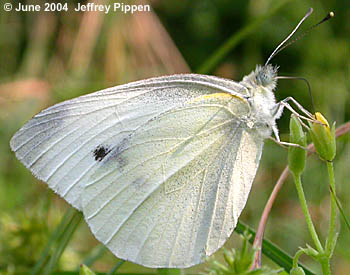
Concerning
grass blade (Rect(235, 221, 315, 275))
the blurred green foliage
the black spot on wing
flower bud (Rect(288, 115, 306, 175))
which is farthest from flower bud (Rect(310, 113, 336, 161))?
the blurred green foliage

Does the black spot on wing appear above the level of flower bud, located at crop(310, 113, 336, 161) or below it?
below

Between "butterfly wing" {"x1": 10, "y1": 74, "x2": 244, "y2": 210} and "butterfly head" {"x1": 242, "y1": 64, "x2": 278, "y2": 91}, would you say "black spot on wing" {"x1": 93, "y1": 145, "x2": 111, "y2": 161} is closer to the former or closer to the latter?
"butterfly wing" {"x1": 10, "y1": 74, "x2": 244, "y2": 210}

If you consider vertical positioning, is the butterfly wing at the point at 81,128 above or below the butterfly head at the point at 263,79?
below

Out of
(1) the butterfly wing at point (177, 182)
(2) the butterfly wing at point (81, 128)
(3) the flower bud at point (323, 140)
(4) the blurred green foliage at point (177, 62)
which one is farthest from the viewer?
(4) the blurred green foliage at point (177, 62)

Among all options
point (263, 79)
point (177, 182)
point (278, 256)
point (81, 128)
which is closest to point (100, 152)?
point (81, 128)

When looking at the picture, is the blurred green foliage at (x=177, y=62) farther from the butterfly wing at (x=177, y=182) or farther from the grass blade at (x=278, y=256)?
the grass blade at (x=278, y=256)

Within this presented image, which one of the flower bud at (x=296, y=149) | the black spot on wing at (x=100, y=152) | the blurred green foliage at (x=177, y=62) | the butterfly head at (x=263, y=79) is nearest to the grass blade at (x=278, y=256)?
the flower bud at (x=296, y=149)

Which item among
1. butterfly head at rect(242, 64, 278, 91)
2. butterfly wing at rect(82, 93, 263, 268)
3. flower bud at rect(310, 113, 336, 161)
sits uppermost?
butterfly head at rect(242, 64, 278, 91)
